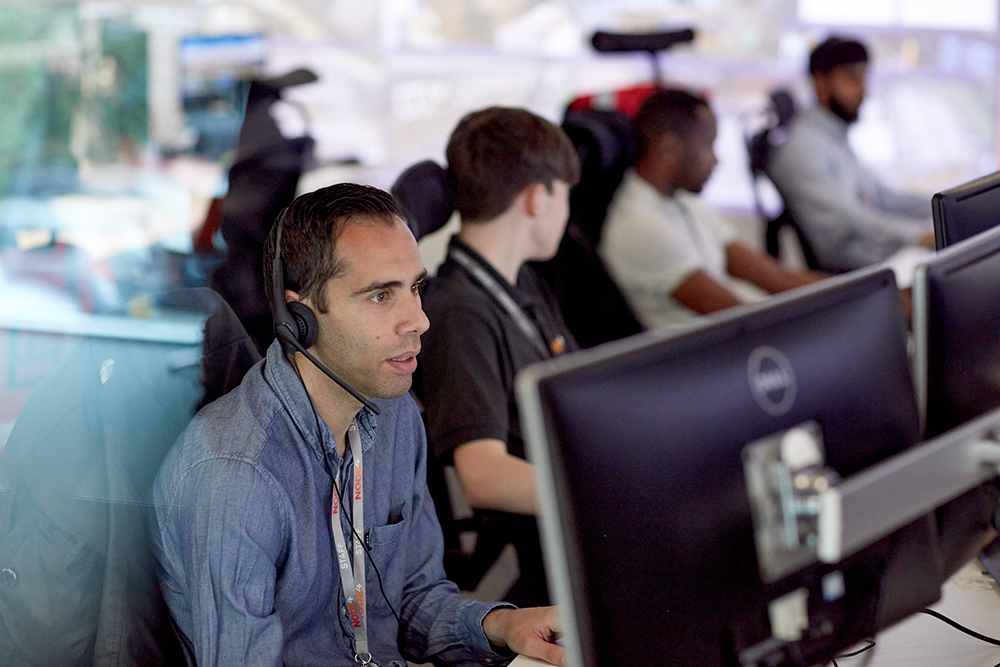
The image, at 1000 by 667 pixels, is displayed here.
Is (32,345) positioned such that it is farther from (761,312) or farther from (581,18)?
(581,18)

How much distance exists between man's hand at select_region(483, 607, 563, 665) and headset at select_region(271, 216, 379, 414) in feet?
0.95

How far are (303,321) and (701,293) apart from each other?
1.68 metres

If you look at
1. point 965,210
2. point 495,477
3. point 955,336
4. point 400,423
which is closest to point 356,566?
point 400,423

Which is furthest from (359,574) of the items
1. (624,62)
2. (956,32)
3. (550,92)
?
(956,32)

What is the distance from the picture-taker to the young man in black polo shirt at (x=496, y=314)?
168 centimetres

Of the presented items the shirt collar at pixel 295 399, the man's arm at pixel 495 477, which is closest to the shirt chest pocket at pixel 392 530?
the shirt collar at pixel 295 399

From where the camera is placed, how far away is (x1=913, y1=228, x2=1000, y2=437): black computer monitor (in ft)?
3.18

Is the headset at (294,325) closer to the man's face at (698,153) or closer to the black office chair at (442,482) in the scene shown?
the black office chair at (442,482)

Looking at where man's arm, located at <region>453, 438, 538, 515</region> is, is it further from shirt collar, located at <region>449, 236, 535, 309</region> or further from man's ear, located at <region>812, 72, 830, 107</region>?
man's ear, located at <region>812, 72, 830, 107</region>

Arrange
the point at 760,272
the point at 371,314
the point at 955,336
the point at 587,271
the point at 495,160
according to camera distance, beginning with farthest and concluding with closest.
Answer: the point at 760,272, the point at 587,271, the point at 495,160, the point at 371,314, the point at 955,336

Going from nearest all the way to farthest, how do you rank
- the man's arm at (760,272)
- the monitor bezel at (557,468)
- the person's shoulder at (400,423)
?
the monitor bezel at (557,468) < the person's shoulder at (400,423) < the man's arm at (760,272)

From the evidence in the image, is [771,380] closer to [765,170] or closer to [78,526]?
[78,526]

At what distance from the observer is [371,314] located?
1.21 m

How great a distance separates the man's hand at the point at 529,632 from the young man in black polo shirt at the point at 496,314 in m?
0.44
